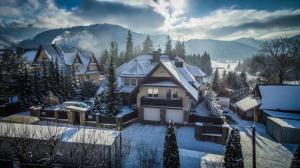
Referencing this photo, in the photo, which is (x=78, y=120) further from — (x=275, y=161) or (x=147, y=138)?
(x=275, y=161)

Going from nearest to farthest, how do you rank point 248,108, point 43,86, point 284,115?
point 284,115
point 248,108
point 43,86

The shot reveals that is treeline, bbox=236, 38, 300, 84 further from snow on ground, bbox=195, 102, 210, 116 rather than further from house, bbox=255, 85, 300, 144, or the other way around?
snow on ground, bbox=195, 102, 210, 116

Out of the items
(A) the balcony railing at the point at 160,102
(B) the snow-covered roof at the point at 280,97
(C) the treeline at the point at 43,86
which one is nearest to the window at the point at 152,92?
(A) the balcony railing at the point at 160,102

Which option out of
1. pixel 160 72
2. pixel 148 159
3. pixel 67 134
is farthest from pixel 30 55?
pixel 148 159

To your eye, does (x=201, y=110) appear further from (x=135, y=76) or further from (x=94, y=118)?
(x=94, y=118)

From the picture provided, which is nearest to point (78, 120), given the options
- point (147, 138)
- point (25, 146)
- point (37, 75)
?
point (147, 138)

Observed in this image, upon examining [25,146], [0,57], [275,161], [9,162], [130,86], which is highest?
[0,57]
